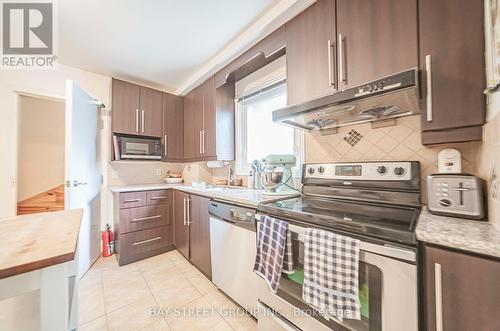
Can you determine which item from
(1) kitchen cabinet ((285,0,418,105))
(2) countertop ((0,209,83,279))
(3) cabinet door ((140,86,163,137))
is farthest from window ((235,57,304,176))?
(2) countertop ((0,209,83,279))

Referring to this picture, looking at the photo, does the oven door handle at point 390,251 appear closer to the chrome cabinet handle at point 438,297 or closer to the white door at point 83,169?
the chrome cabinet handle at point 438,297

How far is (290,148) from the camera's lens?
1914 millimetres

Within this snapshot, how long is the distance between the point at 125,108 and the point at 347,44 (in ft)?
8.73

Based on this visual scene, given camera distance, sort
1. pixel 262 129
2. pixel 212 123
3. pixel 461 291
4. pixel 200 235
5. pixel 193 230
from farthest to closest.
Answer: pixel 212 123 → pixel 262 129 → pixel 193 230 → pixel 200 235 → pixel 461 291

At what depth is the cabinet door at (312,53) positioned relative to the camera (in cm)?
122

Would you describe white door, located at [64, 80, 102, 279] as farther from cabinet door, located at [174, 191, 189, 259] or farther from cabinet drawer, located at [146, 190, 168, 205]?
cabinet door, located at [174, 191, 189, 259]

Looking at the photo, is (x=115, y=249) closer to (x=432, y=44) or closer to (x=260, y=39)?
(x=260, y=39)

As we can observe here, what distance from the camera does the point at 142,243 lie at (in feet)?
7.64

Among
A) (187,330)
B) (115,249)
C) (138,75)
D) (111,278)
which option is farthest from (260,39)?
(115,249)

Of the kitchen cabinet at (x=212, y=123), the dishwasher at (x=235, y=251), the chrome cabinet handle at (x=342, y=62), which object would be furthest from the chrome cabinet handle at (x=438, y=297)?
the kitchen cabinet at (x=212, y=123)

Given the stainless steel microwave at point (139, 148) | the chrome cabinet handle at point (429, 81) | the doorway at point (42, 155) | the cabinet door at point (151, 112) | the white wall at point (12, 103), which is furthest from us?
the doorway at point (42, 155)

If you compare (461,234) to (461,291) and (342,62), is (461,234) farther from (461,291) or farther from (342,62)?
(342,62)

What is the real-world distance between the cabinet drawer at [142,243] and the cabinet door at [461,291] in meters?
2.57

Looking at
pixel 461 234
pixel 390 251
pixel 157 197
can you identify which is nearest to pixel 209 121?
pixel 157 197
